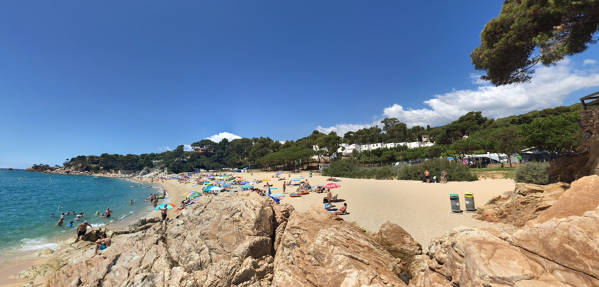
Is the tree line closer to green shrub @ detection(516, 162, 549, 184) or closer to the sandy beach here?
green shrub @ detection(516, 162, 549, 184)

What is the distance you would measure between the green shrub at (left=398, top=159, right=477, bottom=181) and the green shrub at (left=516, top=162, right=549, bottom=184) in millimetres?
6529

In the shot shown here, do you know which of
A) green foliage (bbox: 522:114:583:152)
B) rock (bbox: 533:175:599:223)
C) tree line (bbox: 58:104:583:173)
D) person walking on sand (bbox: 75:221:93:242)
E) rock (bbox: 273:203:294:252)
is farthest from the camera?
tree line (bbox: 58:104:583:173)

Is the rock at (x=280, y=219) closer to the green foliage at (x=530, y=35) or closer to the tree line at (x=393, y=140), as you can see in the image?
the green foliage at (x=530, y=35)

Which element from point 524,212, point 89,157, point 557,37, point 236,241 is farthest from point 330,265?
point 89,157

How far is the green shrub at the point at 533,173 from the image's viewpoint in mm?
11588

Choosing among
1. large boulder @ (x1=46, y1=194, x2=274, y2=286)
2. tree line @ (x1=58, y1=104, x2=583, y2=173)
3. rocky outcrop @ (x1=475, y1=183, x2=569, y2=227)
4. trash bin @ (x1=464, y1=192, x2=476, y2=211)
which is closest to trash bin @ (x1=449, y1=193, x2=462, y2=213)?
trash bin @ (x1=464, y1=192, x2=476, y2=211)

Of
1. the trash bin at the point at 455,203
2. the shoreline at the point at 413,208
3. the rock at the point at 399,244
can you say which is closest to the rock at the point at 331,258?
the rock at the point at 399,244

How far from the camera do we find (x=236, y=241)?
5074mm

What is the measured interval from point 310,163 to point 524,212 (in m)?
A: 53.2

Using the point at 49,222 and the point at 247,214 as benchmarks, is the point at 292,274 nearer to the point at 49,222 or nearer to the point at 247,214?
the point at 247,214

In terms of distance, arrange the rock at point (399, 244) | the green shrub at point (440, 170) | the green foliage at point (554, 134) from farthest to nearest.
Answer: the green shrub at point (440, 170) < the green foliage at point (554, 134) < the rock at point (399, 244)

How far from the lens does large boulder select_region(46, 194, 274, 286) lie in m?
4.62

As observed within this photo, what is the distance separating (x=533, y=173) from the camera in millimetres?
12094

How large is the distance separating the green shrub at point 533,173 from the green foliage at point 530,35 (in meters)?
6.10
